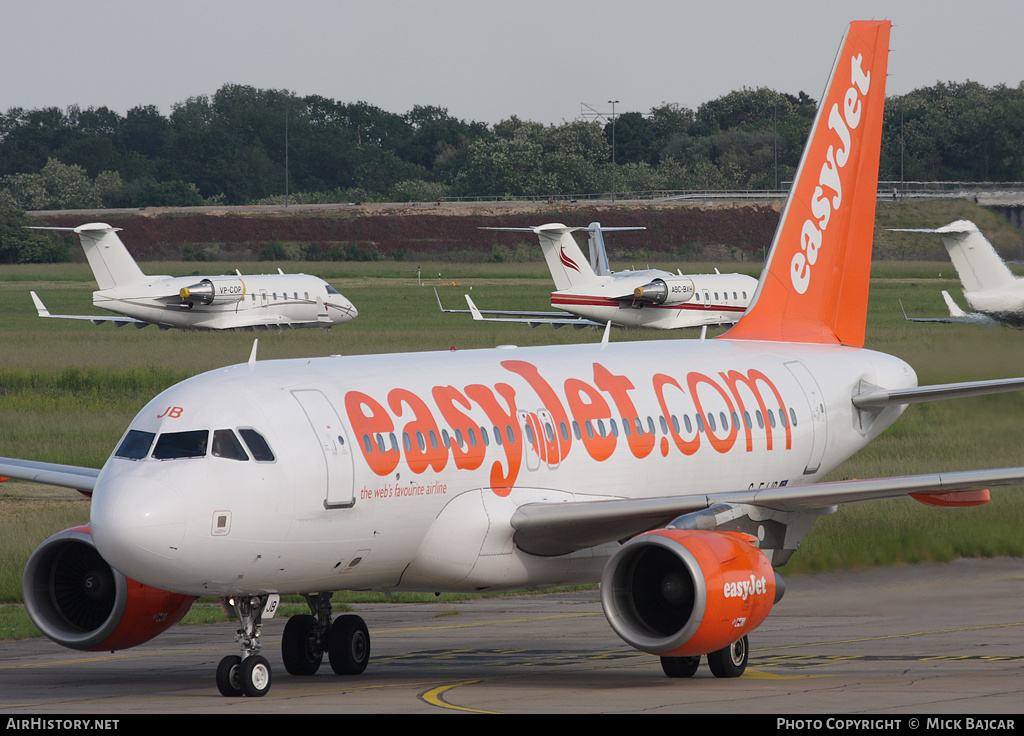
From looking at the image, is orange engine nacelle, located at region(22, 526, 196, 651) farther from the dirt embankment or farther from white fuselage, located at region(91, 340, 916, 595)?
the dirt embankment

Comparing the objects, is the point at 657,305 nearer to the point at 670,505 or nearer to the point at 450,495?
the point at 670,505

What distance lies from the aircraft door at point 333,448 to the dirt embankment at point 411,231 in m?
143

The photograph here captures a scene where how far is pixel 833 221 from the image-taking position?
29328 mm

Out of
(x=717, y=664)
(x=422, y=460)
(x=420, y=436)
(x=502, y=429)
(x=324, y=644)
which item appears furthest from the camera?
(x=324, y=644)

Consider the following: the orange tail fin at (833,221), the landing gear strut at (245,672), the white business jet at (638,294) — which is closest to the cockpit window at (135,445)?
the landing gear strut at (245,672)

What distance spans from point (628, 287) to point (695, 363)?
5751 cm

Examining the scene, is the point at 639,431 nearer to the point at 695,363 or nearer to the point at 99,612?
the point at 695,363

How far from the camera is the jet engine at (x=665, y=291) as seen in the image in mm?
81250

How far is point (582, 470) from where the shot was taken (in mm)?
21828

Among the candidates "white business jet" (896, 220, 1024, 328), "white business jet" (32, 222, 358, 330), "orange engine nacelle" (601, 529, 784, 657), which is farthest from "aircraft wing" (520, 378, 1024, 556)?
"white business jet" (32, 222, 358, 330)

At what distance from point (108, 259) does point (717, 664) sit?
66014 mm

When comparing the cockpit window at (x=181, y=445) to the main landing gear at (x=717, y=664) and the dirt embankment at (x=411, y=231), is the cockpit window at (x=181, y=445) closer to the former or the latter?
the main landing gear at (x=717, y=664)

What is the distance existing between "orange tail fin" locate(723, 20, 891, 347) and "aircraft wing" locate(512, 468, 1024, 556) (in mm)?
8890

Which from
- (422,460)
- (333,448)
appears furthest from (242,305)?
(333,448)
